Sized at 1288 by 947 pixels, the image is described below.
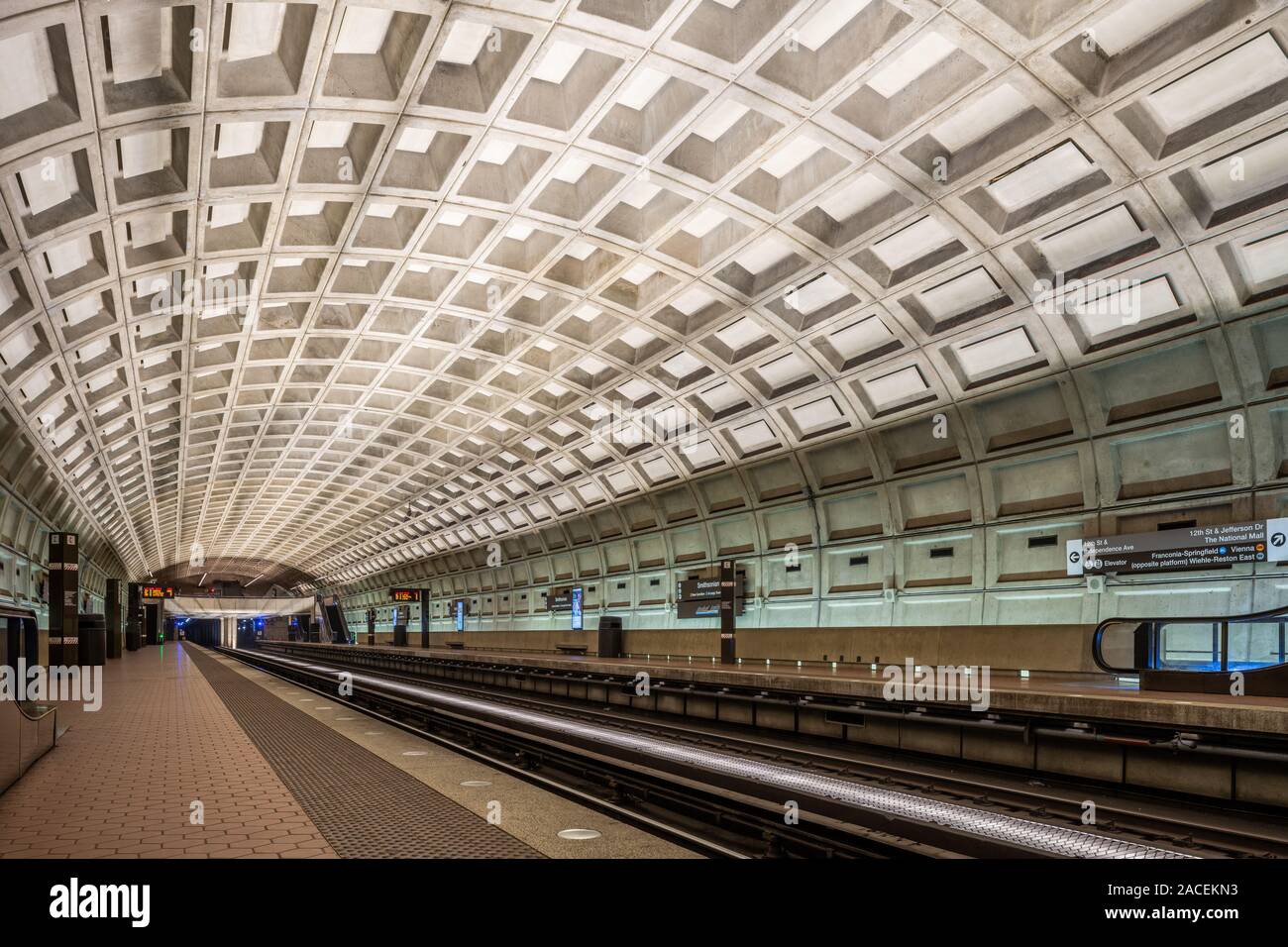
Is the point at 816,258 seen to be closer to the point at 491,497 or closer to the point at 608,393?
the point at 608,393

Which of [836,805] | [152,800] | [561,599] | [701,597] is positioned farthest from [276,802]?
[561,599]

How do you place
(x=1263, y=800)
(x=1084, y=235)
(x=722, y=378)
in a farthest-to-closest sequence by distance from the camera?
(x=722, y=378), (x=1084, y=235), (x=1263, y=800)

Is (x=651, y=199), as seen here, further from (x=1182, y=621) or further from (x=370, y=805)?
(x=370, y=805)

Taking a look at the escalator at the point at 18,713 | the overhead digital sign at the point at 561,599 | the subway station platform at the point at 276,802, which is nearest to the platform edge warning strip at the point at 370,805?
the subway station platform at the point at 276,802

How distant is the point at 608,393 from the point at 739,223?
30.8 ft

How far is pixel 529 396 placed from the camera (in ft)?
84.9

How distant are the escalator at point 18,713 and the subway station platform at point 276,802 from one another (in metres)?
0.23

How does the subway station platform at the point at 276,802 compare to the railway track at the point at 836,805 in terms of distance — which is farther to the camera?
the railway track at the point at 836,805

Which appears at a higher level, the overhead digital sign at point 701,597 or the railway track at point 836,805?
the overhead digital sign at point 701,597

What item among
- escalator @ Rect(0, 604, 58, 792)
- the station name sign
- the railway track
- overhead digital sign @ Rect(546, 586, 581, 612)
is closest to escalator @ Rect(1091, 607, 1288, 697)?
the station name sign

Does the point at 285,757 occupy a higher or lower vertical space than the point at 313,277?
lower

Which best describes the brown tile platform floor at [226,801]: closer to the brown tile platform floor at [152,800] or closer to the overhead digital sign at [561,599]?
the brown tile platform floor at [152,800]

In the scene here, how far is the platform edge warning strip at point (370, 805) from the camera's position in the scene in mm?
6004

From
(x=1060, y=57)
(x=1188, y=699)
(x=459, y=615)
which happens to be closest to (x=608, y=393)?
(x=1060, y=57)
